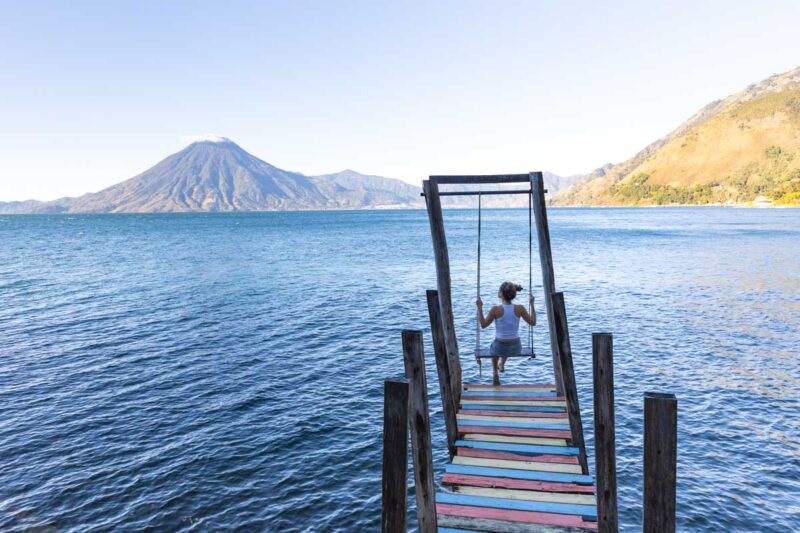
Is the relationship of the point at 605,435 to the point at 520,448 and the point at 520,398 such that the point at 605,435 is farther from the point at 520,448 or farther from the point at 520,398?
the point at 520,398

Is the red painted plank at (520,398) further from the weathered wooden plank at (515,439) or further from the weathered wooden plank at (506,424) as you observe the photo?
Answer: the weathered wooden plank at (515,439)

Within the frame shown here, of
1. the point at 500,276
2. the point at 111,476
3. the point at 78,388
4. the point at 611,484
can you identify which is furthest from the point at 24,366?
the point at 500,276

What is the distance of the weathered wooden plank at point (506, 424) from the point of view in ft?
28.3

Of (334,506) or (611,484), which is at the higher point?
(611,484)

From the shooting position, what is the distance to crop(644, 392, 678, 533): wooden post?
4113 millimetres

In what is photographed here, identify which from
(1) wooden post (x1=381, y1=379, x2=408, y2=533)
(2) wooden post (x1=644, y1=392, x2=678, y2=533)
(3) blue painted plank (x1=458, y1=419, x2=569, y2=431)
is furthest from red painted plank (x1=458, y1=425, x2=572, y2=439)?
(1) wooden post (x1=381, y1=379, x2=408, y2=533)

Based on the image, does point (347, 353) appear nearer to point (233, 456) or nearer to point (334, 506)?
point (233, 456)

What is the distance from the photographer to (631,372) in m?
16.4

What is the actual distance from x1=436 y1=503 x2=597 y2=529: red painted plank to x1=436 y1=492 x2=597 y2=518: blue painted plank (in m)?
0.06

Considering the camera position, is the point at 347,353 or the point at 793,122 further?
the point at 793,122

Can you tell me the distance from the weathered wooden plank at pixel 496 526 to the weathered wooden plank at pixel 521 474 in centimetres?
100

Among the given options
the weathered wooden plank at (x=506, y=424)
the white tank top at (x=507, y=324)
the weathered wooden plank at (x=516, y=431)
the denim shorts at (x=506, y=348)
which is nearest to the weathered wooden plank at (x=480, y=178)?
the white tank top at (x=507, y=324)

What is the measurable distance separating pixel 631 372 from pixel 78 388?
18.6m

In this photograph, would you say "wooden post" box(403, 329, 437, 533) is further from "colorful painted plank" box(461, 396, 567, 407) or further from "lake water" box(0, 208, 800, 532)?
"colorful painted plank" box(461, 396, 567, 407)
